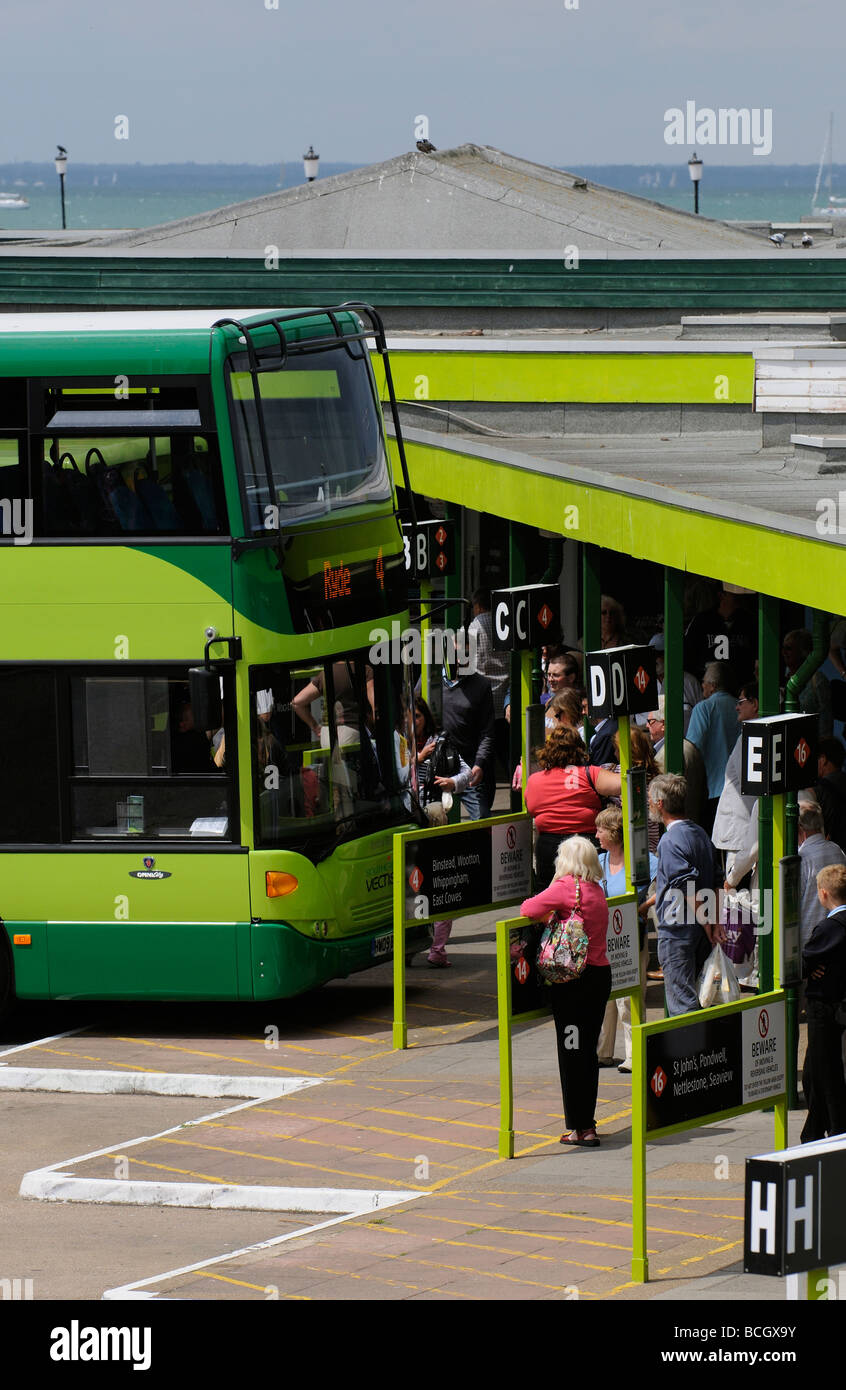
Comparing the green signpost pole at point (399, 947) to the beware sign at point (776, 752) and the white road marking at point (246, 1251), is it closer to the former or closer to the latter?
the white road marking at point (246, 1251)

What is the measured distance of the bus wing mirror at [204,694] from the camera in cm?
1341

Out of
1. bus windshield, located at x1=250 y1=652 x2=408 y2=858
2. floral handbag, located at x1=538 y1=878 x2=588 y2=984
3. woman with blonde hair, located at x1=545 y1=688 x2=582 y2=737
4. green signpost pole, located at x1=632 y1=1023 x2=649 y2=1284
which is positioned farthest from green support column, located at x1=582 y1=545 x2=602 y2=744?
green signpost pole, located at x1=632 y1=1023 x2=649 y2=1284

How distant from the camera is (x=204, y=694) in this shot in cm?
1342

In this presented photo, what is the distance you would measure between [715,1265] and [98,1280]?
2.64 meters

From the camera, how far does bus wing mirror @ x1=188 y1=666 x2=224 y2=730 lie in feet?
44.0

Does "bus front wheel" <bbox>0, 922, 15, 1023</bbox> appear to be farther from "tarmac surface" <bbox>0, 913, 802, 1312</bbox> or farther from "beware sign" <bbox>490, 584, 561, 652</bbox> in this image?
"beware sign" <bbox>490, 584, 561, 652</bbox>

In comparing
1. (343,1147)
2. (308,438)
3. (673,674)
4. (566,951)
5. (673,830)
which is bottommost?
(343,1147)

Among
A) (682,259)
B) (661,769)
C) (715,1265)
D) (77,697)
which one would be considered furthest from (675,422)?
(715,1265)

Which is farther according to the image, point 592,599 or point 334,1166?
point 592,599

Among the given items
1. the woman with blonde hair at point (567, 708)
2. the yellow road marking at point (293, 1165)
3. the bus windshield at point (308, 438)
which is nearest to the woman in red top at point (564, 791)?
the woman with blonde hair at point (567, 708)

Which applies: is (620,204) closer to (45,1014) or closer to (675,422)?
(675,422)

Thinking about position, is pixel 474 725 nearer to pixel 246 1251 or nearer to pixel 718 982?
pixel 718 982

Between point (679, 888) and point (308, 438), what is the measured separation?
12.5ft

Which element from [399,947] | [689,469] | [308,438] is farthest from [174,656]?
[689,469]
